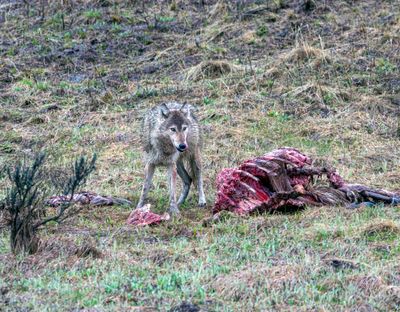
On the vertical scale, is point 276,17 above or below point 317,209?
above

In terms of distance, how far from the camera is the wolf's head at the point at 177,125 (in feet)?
36.1

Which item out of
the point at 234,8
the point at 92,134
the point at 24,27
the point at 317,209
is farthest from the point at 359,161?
the point at 24,27

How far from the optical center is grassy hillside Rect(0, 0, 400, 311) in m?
7.55

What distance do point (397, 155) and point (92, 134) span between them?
5.02 meters

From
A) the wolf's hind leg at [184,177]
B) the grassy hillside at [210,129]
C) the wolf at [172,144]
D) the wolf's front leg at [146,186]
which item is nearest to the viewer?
the grassy hillside at [210,129]

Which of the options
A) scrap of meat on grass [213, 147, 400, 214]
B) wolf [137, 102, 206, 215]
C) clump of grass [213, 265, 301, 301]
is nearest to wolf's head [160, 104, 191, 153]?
wolf [137, 102, 206, 215]

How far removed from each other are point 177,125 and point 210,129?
3.99m

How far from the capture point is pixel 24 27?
67.7 feet

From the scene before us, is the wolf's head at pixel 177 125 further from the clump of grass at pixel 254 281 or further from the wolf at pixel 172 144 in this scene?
the clump of grass at pixel 254 281

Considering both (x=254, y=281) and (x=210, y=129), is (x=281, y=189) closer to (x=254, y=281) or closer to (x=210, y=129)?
(x=254, y=281)

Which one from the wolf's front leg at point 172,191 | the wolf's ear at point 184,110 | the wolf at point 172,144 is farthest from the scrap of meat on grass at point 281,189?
the wolf's ear at point 184,110

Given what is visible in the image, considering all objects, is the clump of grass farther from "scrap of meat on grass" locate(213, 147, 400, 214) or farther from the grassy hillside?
"scrap of meat on grass" locate(213, 147, 400, 214)

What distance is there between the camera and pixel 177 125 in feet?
36.8

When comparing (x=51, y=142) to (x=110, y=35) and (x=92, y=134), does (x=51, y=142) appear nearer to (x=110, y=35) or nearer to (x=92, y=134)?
(x=92, y=134)
